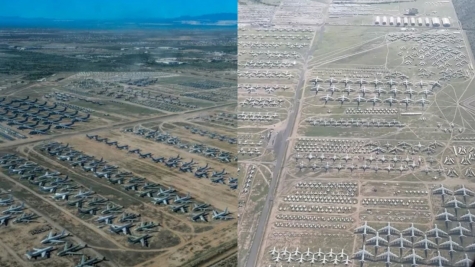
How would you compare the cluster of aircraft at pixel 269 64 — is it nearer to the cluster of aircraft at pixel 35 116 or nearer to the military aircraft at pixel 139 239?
the cluster of aircraft at pixel 35 116

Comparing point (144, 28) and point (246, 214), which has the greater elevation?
point (144, 28)

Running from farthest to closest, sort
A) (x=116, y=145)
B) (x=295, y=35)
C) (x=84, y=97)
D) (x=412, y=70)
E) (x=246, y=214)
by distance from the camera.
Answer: (x=295, y=35) → (x=412, y=70) → (x=84, y=97) → (x=116, y=145) → (x=246, y=214)

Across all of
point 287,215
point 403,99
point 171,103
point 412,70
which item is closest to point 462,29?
point 412,70

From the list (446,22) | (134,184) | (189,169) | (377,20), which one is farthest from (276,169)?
(446,22)

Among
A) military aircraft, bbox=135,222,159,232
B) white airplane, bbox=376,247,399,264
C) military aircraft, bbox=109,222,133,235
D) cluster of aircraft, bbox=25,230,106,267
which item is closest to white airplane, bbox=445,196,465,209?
white airplane, bbox=376,247,399,264

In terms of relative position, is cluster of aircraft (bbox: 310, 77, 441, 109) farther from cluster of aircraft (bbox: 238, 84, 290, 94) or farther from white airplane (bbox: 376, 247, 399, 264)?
white airplane (bbox: 376, 247, 399, 264)

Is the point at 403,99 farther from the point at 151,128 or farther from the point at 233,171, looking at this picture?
the point at 151,128

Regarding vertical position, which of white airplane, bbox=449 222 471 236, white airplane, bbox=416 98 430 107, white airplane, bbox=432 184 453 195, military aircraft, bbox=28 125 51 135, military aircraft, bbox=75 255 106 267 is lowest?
white airplane, bbox=449 222 471 236
